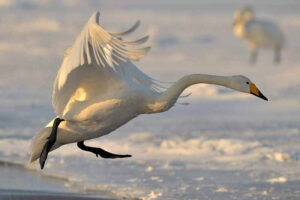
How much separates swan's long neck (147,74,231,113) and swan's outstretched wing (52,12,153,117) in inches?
15.9

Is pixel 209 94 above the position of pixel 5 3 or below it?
below

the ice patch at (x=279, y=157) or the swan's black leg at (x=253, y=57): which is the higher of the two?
the swan's black leg at (x=253, y=57)

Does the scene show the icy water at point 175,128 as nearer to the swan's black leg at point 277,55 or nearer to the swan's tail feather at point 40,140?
the swan's black leg at point 277,55

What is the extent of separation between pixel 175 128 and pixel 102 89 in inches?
164

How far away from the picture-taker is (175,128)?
462 inches

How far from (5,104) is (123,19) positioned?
37.6 ft

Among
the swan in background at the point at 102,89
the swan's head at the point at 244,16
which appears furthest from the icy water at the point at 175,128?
the swan in background at the point at 102,89

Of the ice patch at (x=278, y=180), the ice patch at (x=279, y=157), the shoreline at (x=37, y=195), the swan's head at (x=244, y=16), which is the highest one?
the swan's head at (x=244, y=16)

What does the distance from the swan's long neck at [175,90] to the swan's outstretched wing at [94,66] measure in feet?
1.33

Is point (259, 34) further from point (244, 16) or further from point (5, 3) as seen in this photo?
point (5, 3)

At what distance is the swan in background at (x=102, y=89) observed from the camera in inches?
280

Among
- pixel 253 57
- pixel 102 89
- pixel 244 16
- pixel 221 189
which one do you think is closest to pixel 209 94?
pixel 221 189

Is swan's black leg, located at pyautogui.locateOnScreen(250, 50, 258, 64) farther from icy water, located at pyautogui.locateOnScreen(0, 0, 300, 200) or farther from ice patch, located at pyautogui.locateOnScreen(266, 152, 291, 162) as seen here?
ice patch, located at pyautogui.locateOnScreen(266, 152, 291, 162)

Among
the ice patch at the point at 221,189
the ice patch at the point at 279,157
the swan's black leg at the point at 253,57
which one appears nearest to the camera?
the ice patch at the point at 221,189
